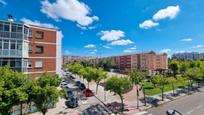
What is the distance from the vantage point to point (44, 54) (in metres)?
31.1

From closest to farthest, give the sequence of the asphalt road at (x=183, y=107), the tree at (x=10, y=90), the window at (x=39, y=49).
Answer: the tree at (x=10, y=90), the asphalt road at (x=183, y=107), the window at (x=39, y=49)

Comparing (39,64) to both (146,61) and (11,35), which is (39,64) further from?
(146,61)

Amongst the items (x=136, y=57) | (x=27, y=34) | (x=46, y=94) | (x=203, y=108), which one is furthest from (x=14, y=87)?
(x=136, y=57)

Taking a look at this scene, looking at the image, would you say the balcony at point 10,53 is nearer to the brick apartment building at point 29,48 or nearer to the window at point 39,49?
the brick apartment building at point 29,48

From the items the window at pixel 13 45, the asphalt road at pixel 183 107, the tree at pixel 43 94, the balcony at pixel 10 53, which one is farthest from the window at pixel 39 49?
the asphalt road at pixel 183 107

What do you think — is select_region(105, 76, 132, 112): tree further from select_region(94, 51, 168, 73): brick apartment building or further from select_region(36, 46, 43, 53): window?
select_region(94, 51, 168, 73): brick apartment building

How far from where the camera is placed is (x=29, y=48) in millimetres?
28953

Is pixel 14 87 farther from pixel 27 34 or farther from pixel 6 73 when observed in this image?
pixel 27 34

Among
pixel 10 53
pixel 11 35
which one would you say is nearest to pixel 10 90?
pixel 10 53

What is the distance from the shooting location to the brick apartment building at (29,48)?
24675 mm

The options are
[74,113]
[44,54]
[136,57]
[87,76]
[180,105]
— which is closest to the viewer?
[74,113]

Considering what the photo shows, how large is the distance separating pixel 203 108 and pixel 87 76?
75.2ft

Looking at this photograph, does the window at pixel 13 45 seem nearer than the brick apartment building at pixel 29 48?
No

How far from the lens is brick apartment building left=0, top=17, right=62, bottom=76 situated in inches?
971
